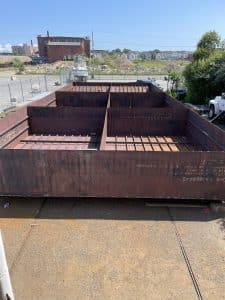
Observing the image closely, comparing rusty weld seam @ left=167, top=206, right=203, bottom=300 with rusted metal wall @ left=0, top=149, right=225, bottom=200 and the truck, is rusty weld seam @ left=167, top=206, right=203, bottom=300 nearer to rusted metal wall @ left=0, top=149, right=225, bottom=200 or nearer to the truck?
rusted metal wall @ left=0, top=149, right=225, bottom=200

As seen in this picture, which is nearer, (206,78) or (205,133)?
(205,133)

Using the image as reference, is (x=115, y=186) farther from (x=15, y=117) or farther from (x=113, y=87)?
(x=113, y=87)

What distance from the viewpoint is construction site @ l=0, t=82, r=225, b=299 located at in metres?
3.93

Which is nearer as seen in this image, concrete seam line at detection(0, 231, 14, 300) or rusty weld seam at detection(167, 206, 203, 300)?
concrete seam line at detection(0, 231, 14, 300)

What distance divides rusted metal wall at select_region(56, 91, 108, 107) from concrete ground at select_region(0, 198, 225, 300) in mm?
7365

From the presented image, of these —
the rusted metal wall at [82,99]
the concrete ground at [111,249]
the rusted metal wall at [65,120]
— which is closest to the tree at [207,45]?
the rusted metal wall at [82,99]

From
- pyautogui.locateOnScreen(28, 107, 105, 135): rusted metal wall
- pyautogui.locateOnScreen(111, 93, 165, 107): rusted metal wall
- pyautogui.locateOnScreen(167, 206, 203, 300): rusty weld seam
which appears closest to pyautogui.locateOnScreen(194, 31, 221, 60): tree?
pyautogui.locateOnScreen(111, 93, 165, 107): rusted metal wall

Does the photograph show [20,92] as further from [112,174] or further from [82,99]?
[112,174]

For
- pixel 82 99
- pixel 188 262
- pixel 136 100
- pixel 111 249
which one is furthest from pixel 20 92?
pixel 188 262

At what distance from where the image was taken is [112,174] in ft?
18.5

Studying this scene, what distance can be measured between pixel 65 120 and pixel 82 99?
3101mm

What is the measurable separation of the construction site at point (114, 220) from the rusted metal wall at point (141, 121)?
70.9 inches

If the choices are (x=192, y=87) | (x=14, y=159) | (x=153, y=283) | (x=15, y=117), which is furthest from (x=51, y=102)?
(x=192, y=87)

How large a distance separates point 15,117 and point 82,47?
281ft
